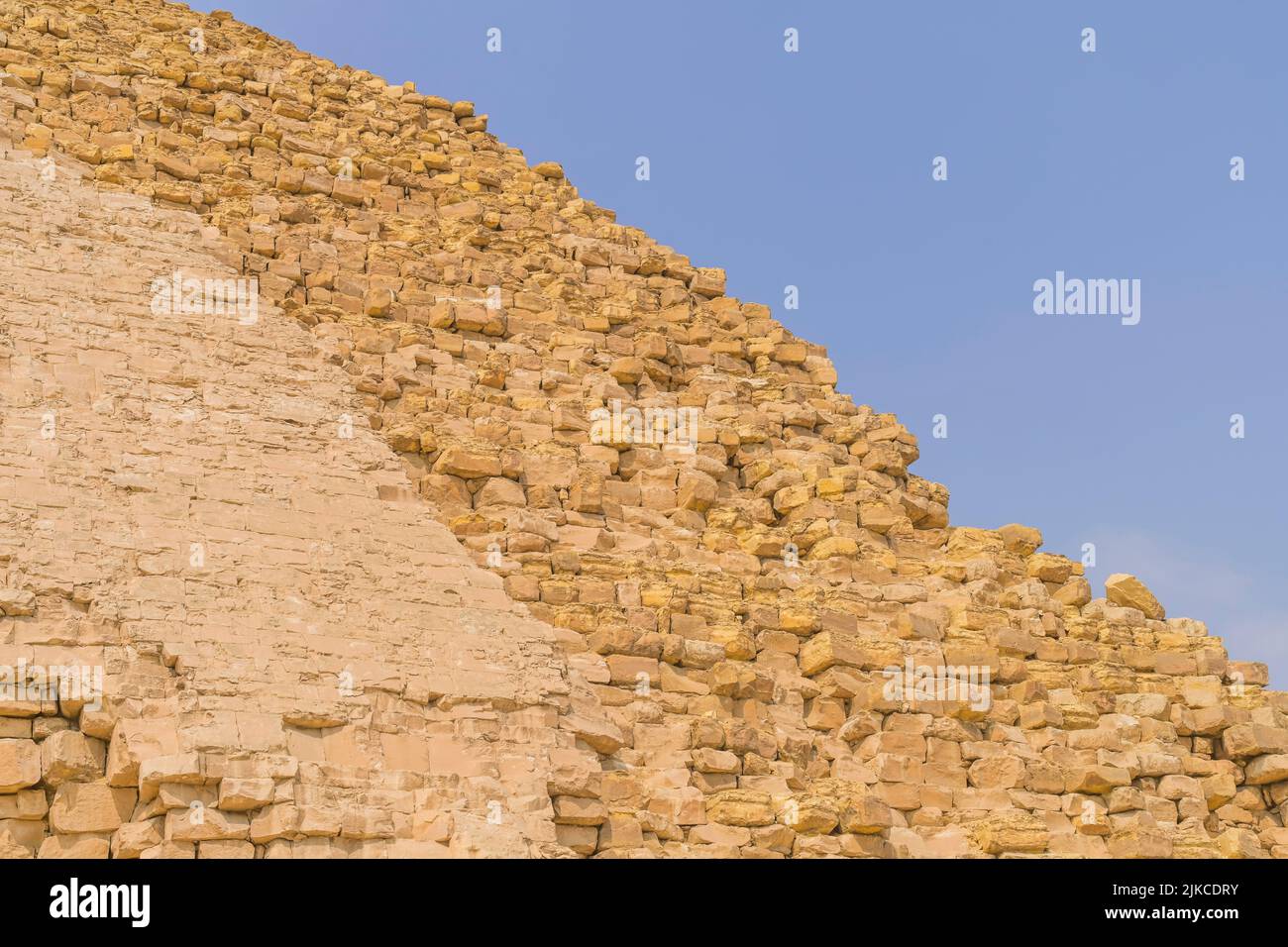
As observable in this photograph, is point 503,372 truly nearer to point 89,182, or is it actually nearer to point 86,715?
point 89,182

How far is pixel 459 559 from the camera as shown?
42.3ft

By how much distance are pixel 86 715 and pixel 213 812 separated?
0.95 m

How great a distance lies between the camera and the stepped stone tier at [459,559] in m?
10.8

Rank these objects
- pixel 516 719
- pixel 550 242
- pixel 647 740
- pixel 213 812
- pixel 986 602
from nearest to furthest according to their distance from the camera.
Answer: pixel 213 812
pixel 516 719
pixel 647 740
pixel 986 602
pixel 550 242

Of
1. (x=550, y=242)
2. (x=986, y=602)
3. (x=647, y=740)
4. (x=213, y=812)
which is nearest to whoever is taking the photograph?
(x=213, y=812)

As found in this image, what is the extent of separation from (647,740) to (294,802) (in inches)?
123

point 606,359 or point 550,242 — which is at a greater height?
point 550,242

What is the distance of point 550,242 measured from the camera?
1861cm

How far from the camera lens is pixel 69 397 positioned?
1255 cm

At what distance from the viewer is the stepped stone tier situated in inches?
425
